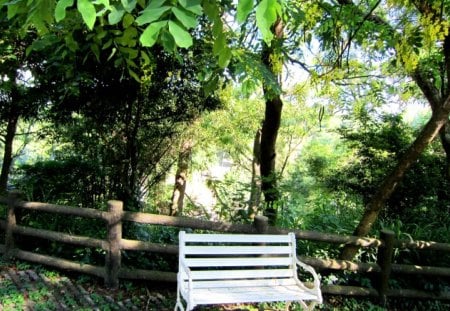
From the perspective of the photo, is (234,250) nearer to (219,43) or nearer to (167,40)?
(219,43)

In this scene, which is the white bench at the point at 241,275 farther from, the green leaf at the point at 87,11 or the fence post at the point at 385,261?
the green leaf at the point at 87,11

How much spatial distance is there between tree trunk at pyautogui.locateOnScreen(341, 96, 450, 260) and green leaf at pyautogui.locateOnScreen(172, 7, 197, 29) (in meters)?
3.19

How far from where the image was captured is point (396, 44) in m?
3.77

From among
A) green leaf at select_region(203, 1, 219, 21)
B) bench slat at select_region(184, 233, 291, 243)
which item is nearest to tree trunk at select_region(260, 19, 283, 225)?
bench slat at select_region(184, 233, 291, 243)

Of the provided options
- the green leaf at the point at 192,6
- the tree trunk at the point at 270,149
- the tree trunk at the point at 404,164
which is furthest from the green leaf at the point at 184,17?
the tree trunk at the point at 270,149

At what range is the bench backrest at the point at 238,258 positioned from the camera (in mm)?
3211

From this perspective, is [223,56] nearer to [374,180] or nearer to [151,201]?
[374,180]

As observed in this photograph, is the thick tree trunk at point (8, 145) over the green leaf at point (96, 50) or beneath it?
beneath

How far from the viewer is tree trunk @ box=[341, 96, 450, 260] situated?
147 inches

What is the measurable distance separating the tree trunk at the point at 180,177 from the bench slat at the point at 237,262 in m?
4.59

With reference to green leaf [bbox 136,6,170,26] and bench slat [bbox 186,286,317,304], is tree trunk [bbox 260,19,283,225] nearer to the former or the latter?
bench slat [bbox 186,286,317,304]

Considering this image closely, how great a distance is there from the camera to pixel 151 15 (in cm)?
130

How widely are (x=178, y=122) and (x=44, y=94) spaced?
6.97 ft

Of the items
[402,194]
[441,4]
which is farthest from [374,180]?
[441,4]
